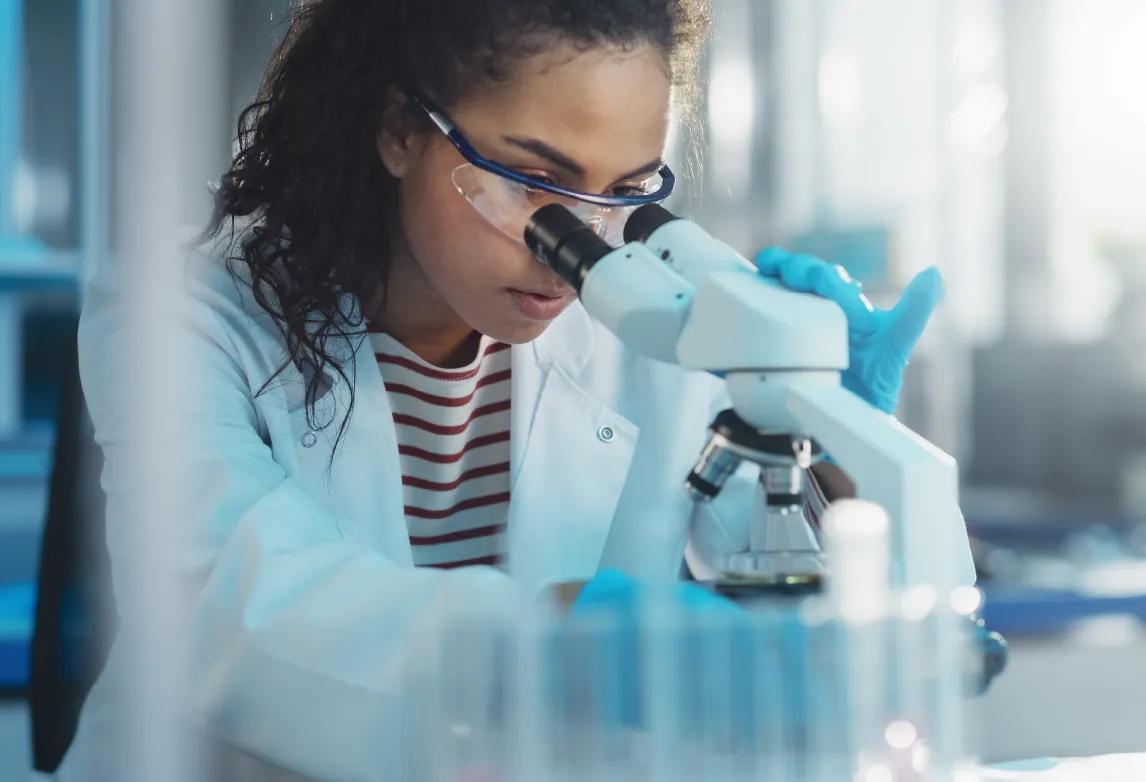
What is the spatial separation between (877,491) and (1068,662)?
147 centimetres

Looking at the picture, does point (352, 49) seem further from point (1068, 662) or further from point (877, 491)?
point (1068, 662)

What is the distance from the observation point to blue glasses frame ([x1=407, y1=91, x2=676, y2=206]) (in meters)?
1.20

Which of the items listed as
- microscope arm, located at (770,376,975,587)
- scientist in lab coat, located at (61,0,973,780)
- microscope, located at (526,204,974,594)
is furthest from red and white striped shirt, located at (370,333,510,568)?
microscope arm, located at (770,376,975,587)

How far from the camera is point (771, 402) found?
2.47ft

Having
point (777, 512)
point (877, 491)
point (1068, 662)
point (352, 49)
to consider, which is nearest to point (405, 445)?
point (352, 49)

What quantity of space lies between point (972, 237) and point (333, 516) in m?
3.77

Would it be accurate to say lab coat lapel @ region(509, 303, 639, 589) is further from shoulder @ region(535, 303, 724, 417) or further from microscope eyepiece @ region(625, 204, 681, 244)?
microscope eyepiece @ region(625, 204, 681, 244)

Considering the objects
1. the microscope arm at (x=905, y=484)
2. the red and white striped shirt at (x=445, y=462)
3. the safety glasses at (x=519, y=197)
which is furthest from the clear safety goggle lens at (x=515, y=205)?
the microscope arm at (x=905, y=484)

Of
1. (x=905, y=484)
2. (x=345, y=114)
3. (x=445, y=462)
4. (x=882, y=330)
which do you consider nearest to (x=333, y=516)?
(x=445, y=462)

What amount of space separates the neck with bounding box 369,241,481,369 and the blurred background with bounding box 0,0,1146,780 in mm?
532

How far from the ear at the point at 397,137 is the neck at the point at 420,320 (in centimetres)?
14

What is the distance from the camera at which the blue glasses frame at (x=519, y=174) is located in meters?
1.20

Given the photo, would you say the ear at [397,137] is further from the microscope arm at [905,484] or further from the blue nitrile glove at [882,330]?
the microscope arm at [905,484]

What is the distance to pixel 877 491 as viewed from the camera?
0.65 metres
